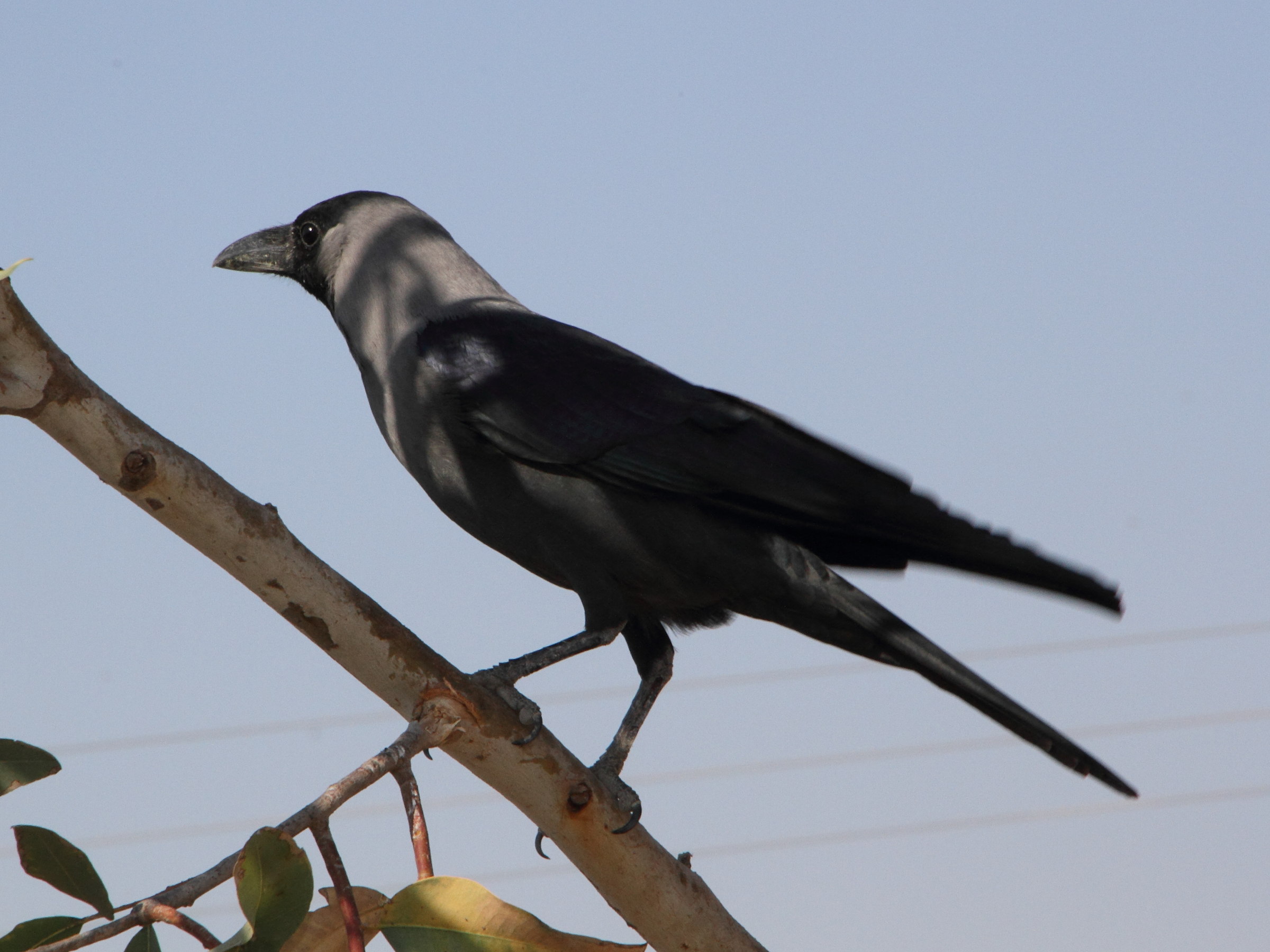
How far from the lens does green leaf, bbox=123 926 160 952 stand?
1.90m

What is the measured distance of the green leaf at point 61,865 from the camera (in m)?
1.98

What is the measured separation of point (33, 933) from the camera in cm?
191

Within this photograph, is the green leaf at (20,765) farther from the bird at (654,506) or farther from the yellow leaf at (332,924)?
the bird at (654,506)

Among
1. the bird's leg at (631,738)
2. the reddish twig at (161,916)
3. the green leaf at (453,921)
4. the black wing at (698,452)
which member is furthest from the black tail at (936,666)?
the reddish twig at (161,916)

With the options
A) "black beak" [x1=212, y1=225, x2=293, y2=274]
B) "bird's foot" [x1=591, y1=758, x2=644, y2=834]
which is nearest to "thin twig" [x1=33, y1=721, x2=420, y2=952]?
"bird's foot" [x1=591, y1=758, x2=644, y2=834]

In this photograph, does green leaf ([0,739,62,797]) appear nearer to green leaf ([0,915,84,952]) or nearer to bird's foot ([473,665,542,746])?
green leaf ([0,915,84,952])

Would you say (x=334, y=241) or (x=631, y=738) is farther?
(x=334, y=241)

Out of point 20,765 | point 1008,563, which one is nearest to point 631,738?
point 1008,563

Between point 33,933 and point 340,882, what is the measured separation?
0.51m

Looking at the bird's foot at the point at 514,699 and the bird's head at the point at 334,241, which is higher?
the bird's head at the point at 334,241

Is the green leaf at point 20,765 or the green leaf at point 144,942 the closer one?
the green leaf at point 144,942

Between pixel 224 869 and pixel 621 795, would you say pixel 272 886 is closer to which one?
pixel 224 869

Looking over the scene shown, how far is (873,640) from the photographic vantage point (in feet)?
10.9

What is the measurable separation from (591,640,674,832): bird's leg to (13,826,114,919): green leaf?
3.97 feet
